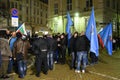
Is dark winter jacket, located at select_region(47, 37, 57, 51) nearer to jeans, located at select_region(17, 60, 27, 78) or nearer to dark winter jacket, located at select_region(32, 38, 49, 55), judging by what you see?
dark winter jacket, located at select_region(32, 38, 49, 55)

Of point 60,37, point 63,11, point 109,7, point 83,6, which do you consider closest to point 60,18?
point 63,11

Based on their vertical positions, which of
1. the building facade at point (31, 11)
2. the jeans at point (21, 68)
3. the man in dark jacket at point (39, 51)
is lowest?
the jeans at point (21, 68)

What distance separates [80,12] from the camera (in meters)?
44.2

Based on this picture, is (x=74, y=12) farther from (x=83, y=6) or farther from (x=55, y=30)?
(x=55, y=30)

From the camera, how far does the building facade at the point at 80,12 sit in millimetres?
41628

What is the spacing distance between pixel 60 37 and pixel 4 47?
246 inches

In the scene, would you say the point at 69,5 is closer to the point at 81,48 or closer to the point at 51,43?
the point at 51,43

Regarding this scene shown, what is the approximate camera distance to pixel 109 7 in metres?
43.6

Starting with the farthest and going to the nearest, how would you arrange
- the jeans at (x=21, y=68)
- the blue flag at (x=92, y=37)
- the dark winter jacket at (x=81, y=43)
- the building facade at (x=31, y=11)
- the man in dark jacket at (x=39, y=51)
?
the building facade at (x=31, y=11)
the blue flag at (x=92, y=37)
the dark winter jacket at (x=81, y=43)
the man in dark jacket at (x=39, y=51)
the jeans at (x=21, y=68)

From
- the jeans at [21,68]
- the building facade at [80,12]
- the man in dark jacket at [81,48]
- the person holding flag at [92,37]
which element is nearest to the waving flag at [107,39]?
the person holding flag at [92,37]

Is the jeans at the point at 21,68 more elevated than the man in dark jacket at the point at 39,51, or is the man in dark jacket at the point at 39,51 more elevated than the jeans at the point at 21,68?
the man in dark jacket at the point at 39,51

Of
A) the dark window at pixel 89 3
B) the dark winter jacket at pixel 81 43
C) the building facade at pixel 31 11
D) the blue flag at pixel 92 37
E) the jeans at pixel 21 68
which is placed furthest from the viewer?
the building facade at pixel 31 11

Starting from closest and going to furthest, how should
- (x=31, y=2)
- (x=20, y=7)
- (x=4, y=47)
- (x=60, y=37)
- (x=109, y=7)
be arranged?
(x=4, y=47)
(x=60, y=37)
(x=109, y=7)
(x=20, y=7)
(x=31, y=2)

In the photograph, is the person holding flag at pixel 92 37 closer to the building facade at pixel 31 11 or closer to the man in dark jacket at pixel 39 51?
the man in dark jacket at pixel 39 51
